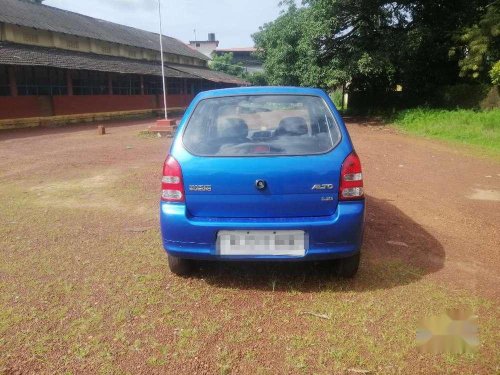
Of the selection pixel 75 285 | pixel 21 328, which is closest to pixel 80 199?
pixel 75 285

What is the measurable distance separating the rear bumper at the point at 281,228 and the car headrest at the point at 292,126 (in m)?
0.67

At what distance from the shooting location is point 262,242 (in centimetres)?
271

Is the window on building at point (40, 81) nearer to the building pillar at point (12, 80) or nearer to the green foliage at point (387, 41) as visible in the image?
the building pillar at point (12, 80)

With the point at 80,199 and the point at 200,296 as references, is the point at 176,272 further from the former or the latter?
the point at 80,199

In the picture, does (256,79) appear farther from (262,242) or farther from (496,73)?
(262,242)

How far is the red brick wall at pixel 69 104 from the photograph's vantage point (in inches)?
643

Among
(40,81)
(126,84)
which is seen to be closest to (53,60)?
(40,81)

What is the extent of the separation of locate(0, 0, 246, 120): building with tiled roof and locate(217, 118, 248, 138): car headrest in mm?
15474

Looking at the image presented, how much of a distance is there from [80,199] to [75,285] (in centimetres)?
290

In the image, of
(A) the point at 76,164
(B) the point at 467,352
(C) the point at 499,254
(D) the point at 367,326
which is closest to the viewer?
(B) the point at 467,352

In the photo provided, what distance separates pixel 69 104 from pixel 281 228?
2003 centimetres

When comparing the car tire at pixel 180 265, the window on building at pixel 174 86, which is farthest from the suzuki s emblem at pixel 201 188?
the window on building at pixel 174 86

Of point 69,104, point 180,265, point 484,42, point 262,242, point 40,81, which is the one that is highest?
point 484,42

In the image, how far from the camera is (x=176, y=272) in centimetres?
→ 315
